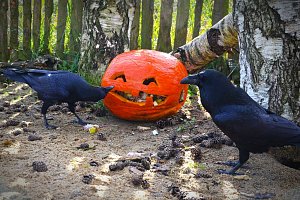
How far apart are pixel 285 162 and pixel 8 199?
2.20m

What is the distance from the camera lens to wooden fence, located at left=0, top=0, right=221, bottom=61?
6645 mm

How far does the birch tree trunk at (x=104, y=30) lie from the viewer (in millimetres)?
5516

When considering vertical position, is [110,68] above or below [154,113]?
above

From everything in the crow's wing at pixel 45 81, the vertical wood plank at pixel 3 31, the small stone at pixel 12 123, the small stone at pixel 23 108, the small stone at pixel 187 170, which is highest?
the vertical wood plank at pixel 3 31

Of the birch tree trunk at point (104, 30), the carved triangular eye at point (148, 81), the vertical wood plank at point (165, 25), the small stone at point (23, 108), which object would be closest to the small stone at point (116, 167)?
the carved triangular eye at point (148, 81)

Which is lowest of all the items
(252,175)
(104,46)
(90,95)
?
(252,175)

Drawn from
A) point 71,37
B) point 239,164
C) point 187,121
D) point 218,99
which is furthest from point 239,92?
point 71,37

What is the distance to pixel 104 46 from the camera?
18.4 feet

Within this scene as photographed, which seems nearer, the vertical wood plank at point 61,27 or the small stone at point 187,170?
the small stone at point 187,170

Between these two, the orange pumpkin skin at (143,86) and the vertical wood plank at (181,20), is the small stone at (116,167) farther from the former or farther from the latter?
the vertical wood plank at (181,20)

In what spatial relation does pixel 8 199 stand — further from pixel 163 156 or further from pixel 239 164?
pixel 239 164

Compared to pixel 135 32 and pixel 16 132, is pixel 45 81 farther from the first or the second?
pixel 135 32

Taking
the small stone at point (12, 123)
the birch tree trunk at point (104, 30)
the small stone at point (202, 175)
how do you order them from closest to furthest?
the small stone at point (202, 175) → the small stone at point (12, 123) → the birch tree trunk at point (104, 30)

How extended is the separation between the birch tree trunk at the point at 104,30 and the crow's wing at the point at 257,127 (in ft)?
7.73
